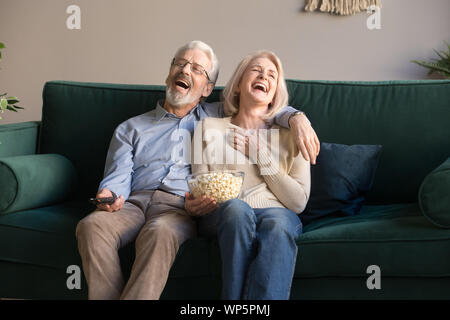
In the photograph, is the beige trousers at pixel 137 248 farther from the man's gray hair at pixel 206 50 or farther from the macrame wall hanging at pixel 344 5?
the macrame wall hanging at pixel 344 5

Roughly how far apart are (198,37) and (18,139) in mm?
1670

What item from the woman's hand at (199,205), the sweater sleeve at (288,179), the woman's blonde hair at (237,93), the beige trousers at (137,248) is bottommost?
the beige trousers at (137,248)

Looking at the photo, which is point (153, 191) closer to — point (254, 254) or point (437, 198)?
point (254, 254)

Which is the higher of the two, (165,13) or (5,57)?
(165,13)

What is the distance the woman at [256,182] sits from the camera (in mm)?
1555

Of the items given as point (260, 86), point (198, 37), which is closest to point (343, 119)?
point (260, 86)

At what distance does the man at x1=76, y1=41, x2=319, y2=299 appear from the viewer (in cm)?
160

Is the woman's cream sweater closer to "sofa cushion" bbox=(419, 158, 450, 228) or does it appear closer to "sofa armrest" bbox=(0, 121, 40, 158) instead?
"sofa cushion" bbox=(419, 158, 450, 228)

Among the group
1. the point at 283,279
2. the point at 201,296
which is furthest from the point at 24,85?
the point at 283,279

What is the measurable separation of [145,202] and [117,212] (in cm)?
17

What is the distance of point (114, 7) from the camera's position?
12.1 ft

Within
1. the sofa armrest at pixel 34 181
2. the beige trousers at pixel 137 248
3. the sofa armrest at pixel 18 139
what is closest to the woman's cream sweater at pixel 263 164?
the beige trousers at pixel 137 248

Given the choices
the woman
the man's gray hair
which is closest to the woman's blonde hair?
the woman
